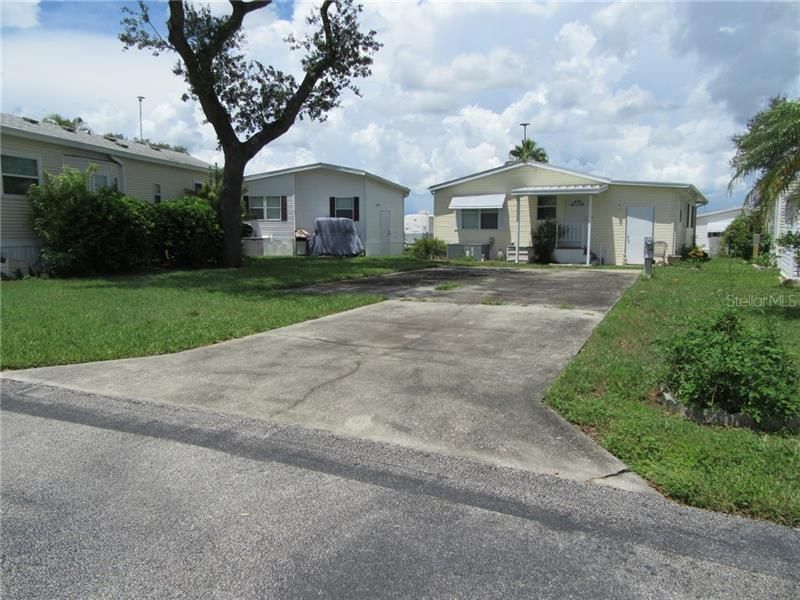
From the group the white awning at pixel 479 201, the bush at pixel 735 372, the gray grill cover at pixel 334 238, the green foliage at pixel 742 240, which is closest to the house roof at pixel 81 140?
the gray grill cover at pixel 334 238

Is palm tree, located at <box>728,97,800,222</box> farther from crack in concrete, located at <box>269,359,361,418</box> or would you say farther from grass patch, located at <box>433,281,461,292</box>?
crack in concrete, located at <box>269,359,361,418</box>

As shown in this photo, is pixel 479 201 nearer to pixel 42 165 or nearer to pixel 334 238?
pixel 334 238

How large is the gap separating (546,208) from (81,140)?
1745 centimetres

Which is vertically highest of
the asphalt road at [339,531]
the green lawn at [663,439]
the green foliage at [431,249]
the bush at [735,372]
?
the green foliage at [431,249]

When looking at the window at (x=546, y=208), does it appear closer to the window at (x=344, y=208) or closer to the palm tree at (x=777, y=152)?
the window at (x=344, y=208)

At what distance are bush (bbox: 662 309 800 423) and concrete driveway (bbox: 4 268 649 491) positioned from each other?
3.74 feet

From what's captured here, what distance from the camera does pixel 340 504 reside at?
3.24 meters

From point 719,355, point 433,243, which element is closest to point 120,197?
point 433,243

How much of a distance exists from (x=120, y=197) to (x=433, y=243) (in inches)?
513

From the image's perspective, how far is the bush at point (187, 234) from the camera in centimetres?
1758

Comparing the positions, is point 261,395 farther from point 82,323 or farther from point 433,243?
point 433,243

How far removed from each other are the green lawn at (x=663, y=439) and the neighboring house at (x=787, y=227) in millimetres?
6682

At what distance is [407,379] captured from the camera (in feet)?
18.4

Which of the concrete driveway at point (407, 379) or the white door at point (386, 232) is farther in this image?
the white door at point (386, 232)
